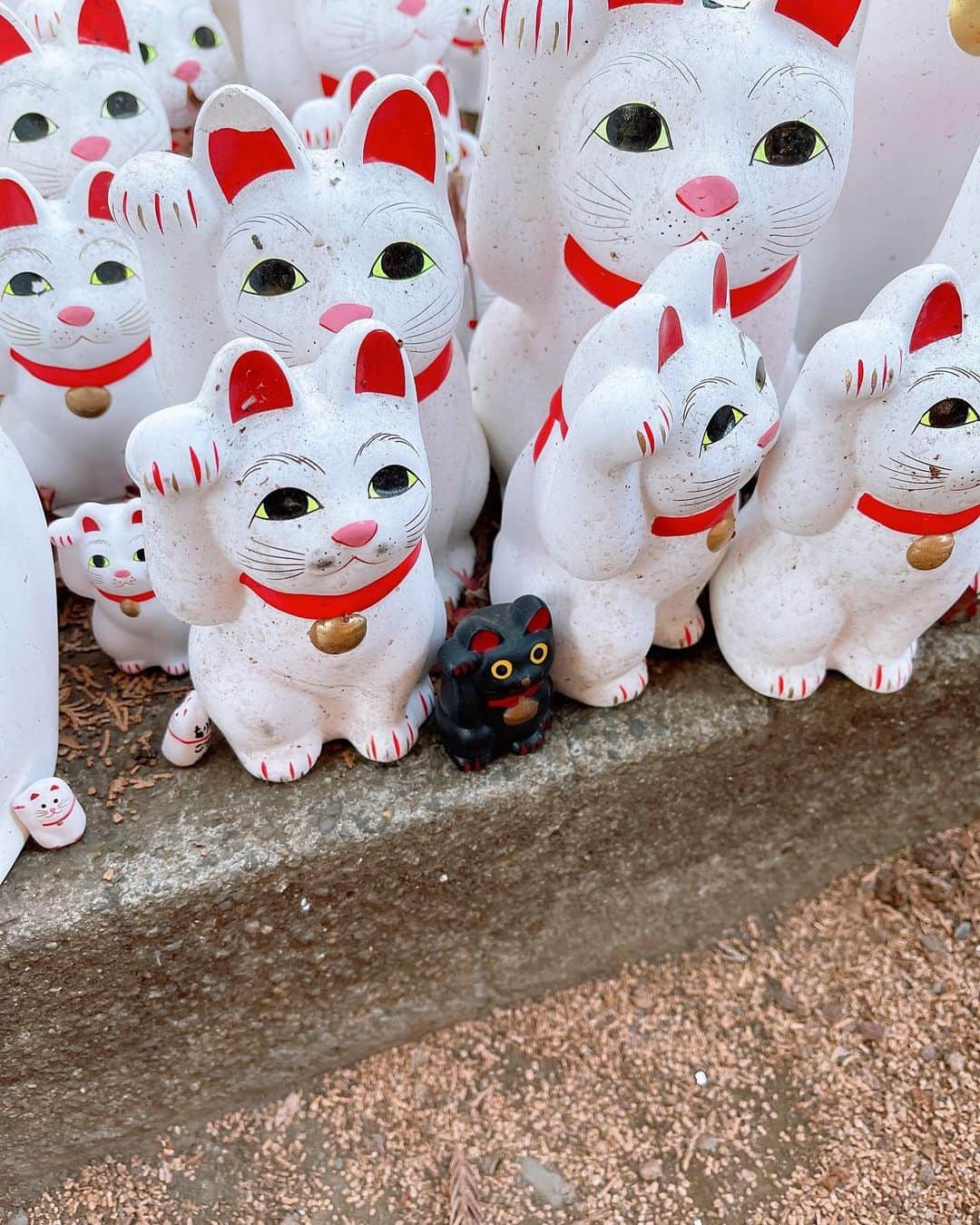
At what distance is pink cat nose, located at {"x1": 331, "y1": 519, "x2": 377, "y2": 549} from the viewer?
94 centimetres

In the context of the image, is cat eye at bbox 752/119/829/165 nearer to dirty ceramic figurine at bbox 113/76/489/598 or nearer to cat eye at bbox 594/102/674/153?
cat eye at bbox 594/102/674/153

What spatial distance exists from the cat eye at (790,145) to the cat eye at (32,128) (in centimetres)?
95

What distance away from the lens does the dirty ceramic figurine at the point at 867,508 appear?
1056 millimetres

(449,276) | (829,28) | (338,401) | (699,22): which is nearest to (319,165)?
(449,276)

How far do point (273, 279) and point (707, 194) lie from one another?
0.45m

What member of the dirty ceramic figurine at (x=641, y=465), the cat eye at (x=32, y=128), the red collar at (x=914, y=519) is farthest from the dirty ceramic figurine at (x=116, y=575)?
the red collar at (x=914, y=519)

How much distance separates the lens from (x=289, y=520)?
948mm

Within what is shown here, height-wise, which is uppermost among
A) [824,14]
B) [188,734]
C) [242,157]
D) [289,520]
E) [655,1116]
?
[824,14]

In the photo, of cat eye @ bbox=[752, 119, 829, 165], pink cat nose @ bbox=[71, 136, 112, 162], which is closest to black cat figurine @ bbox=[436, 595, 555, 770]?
cat eye @ bbox=[752, 119, 829, 165]

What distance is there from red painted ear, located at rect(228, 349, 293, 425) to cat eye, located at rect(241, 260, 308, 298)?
22cm

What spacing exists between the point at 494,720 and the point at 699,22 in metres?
0.77

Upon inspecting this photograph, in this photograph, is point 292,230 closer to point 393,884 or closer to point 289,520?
point 289,520

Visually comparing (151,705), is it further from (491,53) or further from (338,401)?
(491,53)

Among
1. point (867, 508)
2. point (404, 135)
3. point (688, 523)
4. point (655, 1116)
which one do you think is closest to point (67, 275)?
point (404, 135)
